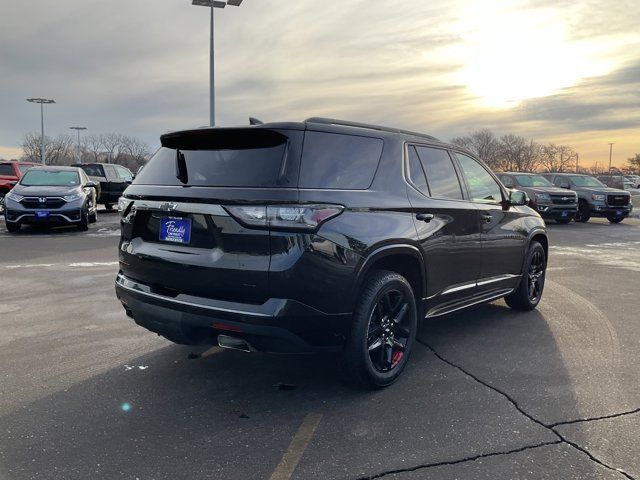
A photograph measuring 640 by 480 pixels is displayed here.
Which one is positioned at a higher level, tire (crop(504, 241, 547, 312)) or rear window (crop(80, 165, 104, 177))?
rear window (crop(80, 165, 104, 177))

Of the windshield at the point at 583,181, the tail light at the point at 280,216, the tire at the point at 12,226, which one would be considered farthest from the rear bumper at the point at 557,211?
the tail light at the point at 280,216

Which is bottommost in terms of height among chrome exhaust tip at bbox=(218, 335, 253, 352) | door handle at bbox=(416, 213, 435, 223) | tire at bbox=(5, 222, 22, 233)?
tire at bbox=(5, 222, 22, 233)

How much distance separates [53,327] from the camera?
201 inches

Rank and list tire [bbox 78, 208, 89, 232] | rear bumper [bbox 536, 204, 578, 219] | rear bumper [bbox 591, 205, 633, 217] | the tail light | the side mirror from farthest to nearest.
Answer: rear bumper [bbox 591, 205, 633, 217], rear bumper [bbox 536, 204, 578, 219], tire [bbox 78, 208, 89, 232], the side mirror, the tail light

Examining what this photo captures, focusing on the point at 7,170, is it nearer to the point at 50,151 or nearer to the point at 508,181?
the point at 508,181

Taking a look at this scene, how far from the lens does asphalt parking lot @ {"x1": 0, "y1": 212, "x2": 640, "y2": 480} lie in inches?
109

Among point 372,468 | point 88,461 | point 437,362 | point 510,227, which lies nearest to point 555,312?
point 510,227

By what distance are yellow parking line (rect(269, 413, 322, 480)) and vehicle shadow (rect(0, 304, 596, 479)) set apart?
35 millimetres

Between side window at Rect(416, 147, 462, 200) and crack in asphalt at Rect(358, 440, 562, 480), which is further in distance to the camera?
side window at Rect(416, 147, 462, 200)

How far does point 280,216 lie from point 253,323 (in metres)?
0.65

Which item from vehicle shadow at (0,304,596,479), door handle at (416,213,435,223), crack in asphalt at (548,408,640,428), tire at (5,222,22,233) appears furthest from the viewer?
tire at (5,222,22,233)

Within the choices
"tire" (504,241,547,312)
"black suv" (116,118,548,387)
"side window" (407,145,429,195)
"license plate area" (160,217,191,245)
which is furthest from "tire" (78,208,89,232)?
"side window" (407,145,429,195)

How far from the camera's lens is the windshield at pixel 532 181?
18.9 m

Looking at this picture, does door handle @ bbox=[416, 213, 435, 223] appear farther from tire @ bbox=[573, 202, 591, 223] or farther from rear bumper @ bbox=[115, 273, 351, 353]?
tire @ bbox=[573, 202, 591, 223]
